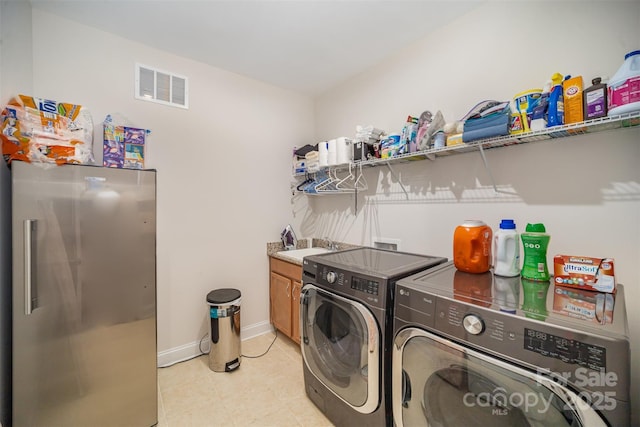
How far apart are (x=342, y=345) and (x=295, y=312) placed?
929 millimetres

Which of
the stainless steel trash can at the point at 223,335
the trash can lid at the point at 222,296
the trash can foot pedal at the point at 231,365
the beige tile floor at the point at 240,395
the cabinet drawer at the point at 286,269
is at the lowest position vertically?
the beige tile floor at the point at 240,395

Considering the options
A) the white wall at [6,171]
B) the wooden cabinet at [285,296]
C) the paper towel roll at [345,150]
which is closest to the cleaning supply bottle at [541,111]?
the paper towel roll at [345,150]

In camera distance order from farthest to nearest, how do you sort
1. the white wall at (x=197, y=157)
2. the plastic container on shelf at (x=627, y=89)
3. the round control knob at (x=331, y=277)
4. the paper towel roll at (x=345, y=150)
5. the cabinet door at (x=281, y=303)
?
the cabinet door at (x=281, y=303) < the paper towel roll at (x=345, y=150) < the white wall at (x=197, y=157) < the round control knob at (x=331, y=277) < the plastic container on shelf at (x=627, y=89)

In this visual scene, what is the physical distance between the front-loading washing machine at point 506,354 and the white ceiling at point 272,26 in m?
1.80

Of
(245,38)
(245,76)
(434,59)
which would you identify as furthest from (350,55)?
(245,76)

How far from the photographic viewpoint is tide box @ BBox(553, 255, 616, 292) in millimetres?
1033

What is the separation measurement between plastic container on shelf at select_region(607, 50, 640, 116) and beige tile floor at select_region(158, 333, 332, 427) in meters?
2.21

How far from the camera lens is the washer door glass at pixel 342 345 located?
50.4 inches

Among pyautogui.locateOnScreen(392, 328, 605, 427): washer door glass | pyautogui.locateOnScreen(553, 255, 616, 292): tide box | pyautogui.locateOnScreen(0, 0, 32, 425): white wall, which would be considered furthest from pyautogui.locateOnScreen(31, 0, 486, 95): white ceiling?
pyautogui.locateOnScreen(392, 328, 605, 427): washer door glass

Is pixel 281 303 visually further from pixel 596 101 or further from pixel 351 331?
pixel 596 101

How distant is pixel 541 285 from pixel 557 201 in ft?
1.73

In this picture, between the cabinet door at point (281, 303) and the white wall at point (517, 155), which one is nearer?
the white wall at point (517, 155)

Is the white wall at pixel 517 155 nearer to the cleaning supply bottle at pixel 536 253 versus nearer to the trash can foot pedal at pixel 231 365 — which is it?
the cleaning supply bottle at pixel 536 253

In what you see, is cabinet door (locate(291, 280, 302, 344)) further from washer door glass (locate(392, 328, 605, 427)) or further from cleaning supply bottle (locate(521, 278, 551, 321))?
cleaning supply bottle (locate(521, 278, 551, 321))
